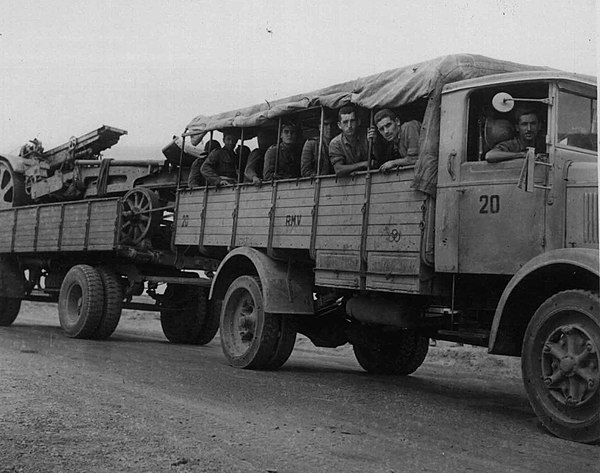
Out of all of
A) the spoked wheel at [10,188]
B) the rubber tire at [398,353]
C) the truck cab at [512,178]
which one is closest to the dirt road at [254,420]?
the rubber tire at [398,353]

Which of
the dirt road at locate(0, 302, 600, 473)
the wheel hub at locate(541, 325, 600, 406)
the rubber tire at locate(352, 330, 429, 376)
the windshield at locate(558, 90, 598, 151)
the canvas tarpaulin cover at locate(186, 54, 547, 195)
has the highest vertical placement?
the canvas tarpaulin cover at locate(186, 54, 547, 195)

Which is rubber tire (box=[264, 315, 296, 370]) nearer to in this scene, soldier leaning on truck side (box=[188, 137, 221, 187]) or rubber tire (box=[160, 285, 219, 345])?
soldier leaning on truck side (box=[188, 137, 221, 187])

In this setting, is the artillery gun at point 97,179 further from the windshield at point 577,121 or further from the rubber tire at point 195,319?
the windshield at point 577,121

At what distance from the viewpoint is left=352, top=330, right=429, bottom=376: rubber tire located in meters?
8.52

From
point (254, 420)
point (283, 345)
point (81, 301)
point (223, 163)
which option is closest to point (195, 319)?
point (81, 301)

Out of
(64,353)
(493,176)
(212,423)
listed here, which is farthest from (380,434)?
(64,353)

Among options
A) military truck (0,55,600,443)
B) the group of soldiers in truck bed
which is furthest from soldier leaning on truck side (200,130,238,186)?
military truck (0,55,600,443)

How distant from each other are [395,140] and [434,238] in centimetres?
114

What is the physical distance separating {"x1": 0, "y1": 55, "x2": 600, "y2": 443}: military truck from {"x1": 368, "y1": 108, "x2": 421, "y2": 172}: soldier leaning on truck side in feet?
0.31

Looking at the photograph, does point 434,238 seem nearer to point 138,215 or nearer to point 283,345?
point 283,345

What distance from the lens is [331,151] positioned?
7.40 metres

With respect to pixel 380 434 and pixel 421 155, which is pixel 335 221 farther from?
pixel 380 434

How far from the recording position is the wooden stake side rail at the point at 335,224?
6.53 m

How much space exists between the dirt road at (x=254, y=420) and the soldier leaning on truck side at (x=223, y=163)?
215cm
